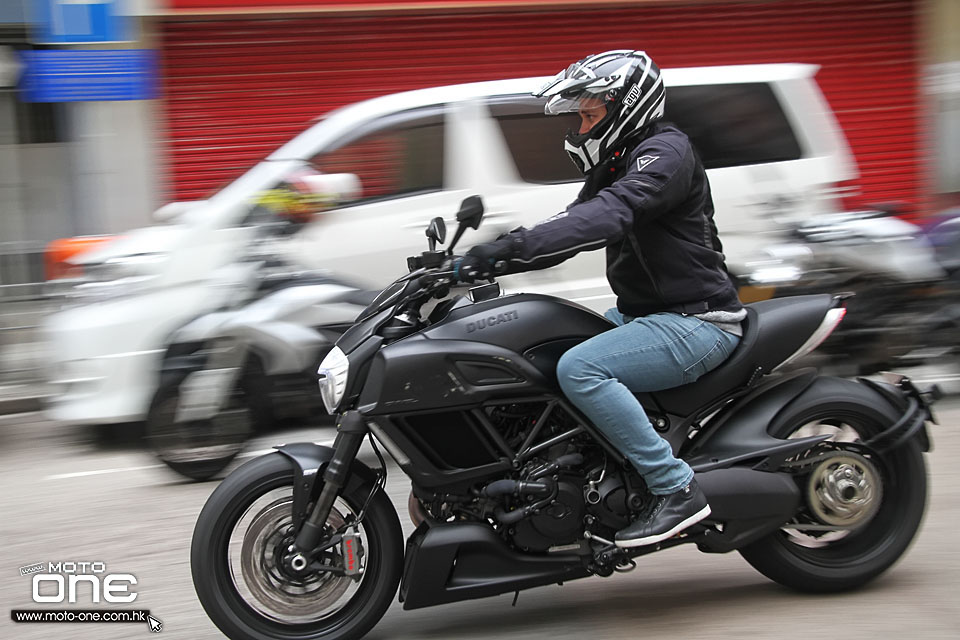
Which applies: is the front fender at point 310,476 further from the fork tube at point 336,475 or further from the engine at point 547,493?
the engine at point 547,493

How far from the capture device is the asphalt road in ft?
12.0

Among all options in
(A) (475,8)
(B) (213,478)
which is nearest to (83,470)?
(B) (213,478)

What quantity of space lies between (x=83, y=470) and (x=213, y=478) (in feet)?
3.26

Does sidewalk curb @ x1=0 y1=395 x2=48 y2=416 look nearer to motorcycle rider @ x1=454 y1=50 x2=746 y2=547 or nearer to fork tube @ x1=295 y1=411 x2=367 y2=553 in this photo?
fork tube @ x1=295 y1=411 x2=367 y2=553

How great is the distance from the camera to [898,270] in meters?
6.66

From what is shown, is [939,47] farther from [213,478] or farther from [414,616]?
[414,616]

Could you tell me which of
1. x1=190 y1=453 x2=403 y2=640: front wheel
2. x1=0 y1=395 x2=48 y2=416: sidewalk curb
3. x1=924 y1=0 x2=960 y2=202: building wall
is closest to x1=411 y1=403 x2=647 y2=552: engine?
x1=190 y1=453 x2=403 y2=640: front wheel

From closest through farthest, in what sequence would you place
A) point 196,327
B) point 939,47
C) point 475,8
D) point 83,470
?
point 196,327
point 83,470
point 475,8
point 939,47

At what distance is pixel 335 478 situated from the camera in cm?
341

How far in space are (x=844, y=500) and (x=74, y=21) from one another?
885 centimetres

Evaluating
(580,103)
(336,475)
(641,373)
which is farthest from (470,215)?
(336,475)

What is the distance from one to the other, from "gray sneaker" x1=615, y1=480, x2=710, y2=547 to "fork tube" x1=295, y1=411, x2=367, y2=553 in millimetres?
928

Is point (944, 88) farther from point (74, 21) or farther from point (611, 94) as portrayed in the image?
point (611, 94)

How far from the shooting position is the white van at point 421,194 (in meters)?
6.28
